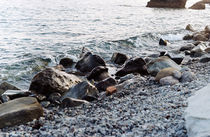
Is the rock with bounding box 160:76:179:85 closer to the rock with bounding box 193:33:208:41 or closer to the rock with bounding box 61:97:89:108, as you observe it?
the rock with bounding box 61:97:89:108

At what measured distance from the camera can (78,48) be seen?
45.1 ft

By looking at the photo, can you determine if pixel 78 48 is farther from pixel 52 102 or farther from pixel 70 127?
pixel 70 127

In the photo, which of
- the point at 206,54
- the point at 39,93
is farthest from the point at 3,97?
the point at 206,54

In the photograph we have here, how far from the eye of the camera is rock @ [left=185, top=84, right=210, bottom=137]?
320cm

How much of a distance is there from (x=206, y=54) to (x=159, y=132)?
973cm

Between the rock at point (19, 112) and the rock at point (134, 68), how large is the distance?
4.58 m

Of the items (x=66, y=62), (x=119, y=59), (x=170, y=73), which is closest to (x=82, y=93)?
(x=170, y=73)

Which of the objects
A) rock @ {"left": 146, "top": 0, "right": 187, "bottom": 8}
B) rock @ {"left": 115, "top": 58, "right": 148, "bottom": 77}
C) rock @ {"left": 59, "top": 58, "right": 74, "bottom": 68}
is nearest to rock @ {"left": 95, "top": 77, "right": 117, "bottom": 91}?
rock @ {"left": 115, "top": 58, "right": 148, "bottom": 77}

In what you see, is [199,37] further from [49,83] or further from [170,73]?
[49,83]

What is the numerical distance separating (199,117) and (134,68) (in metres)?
6.18

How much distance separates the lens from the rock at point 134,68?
9.48 m

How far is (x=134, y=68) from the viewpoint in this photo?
9.59 meters

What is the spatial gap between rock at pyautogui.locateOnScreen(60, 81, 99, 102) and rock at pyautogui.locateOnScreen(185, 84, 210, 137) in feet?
10.5

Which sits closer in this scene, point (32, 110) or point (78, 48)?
point (32, 110)
